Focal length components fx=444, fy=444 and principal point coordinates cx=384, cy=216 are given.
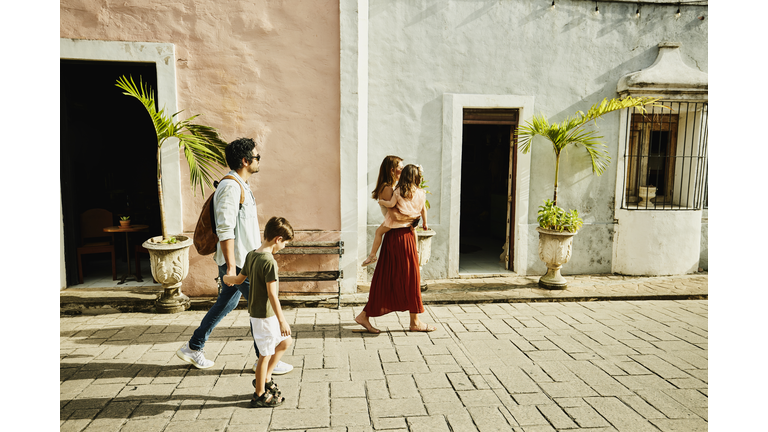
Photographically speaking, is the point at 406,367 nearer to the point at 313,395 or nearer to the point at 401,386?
the point at 401,386

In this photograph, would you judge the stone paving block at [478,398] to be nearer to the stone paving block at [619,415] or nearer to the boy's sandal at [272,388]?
the stone paving block at [619,415]

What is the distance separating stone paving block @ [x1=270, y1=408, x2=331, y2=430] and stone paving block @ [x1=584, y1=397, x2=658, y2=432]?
6.20ft

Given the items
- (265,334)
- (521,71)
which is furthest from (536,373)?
Answer: (521,71)

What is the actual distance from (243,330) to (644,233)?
6027 millimetres

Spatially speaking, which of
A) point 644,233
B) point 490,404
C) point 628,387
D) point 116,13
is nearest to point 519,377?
point 490,404

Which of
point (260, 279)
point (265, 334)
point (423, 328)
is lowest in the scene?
point (423, 328)

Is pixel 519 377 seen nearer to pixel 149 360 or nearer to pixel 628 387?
pixel 628 387

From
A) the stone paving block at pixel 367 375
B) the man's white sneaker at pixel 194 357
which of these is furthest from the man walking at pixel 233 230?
the stone paving block at pixel 367 375

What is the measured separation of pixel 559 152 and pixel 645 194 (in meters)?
1.95

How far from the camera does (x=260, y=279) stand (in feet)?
9.83

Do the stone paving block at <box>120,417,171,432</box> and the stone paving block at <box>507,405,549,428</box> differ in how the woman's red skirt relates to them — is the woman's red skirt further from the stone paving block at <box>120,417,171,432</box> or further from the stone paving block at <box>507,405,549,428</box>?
the stone paving block at <box>120,417,171,432</box>

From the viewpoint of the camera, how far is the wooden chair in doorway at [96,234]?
6.15m

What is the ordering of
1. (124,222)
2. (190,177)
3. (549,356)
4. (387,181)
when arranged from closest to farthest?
(549,356), (387,181), (190,177), (124,222)

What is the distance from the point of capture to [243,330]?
4.60 metres
